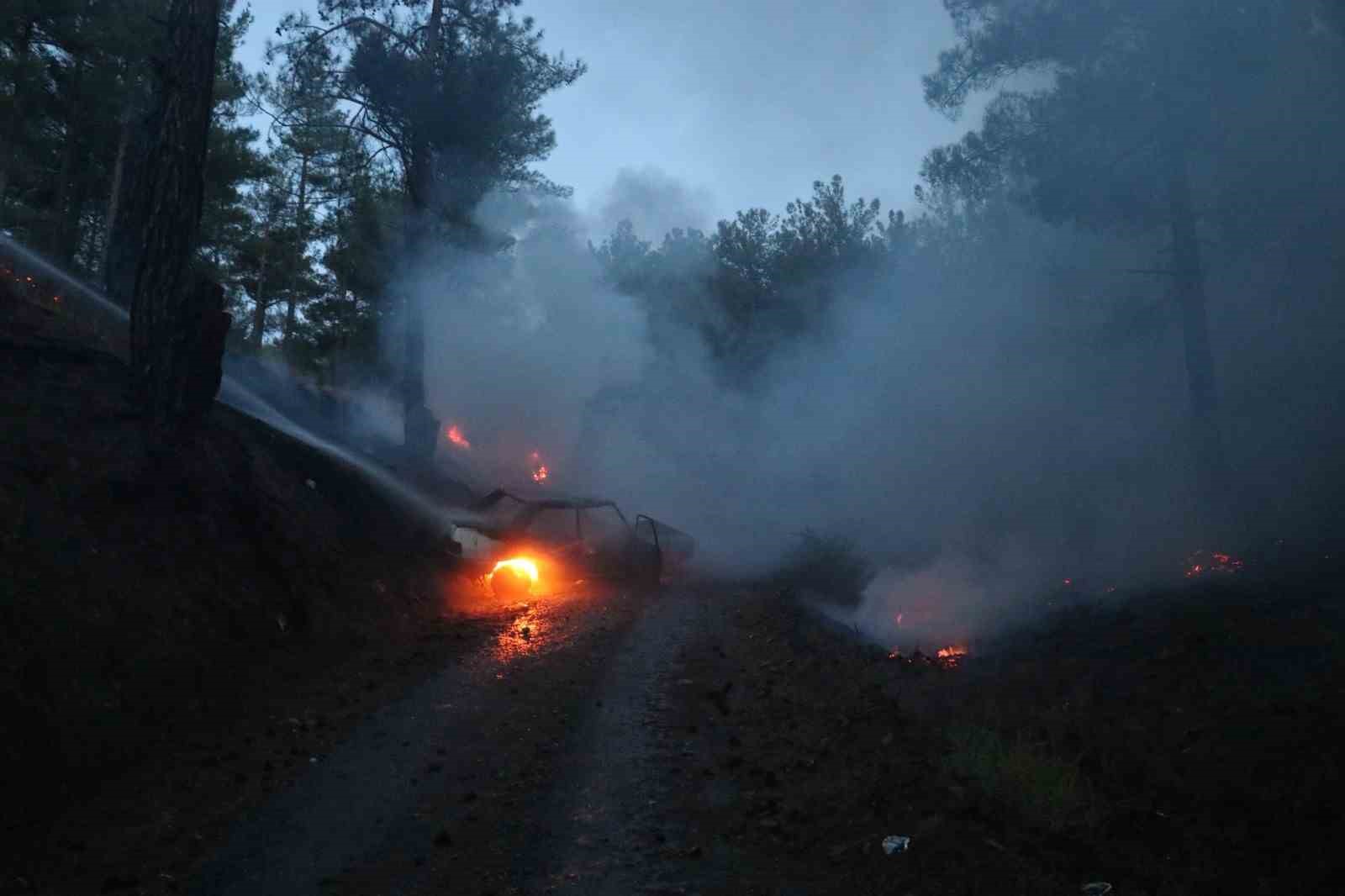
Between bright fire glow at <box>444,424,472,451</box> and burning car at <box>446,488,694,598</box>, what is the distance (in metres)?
16.3

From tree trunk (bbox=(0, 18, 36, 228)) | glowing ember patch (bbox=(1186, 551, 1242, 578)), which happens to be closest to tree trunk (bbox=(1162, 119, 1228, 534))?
glowing ember patch (bbox=(1186, 551, 1242, 578))

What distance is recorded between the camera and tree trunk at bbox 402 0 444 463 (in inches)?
725

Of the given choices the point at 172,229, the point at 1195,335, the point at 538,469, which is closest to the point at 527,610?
the point at 172,229

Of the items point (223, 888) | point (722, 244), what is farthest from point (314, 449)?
point (722, 244)

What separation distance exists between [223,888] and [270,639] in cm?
477

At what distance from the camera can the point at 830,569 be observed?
17.2 m

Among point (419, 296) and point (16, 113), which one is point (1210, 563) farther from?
point (16, 113)

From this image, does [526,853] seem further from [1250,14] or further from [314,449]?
[1250,14]

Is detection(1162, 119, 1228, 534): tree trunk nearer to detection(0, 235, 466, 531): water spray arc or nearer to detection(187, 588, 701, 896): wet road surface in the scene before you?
detection(187, 588, 701, 896): wet road surface

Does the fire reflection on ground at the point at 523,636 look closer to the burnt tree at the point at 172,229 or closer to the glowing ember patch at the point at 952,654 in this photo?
the burnt tree at the point at 172,229

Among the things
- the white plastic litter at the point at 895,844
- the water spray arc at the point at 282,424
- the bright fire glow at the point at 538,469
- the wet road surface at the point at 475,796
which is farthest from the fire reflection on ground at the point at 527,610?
the bright fire glow at the point at 538,469

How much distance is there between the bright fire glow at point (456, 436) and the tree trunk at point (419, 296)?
12135 millimetres

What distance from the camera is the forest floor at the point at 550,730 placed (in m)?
4.71

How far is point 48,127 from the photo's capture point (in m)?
26.0
